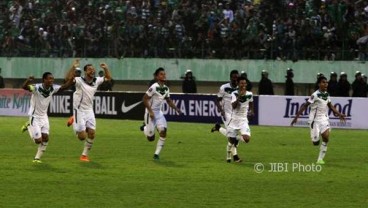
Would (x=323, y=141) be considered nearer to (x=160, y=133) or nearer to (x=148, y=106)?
(x=160, y=133)

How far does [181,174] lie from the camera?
1989cm

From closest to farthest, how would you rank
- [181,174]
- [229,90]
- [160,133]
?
[181,174]
[160,133]
[229,90]

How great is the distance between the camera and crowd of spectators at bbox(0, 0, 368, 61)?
130 ft

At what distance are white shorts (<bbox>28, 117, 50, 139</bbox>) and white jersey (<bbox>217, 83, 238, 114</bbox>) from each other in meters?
4.89

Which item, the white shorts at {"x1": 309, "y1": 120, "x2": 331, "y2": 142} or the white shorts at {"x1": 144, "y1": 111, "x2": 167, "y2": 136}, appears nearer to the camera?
the white shorts at {"x1": 309, "y1": 120, "x2": 331, "y2": 142}

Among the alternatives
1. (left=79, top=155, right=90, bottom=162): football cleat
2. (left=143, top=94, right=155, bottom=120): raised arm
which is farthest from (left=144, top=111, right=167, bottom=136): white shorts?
(left=79, top=155, right=90, bottom=162): football cleat

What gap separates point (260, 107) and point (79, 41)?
41.4 feet

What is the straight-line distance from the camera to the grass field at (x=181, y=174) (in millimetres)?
15852

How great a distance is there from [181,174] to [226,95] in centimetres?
571

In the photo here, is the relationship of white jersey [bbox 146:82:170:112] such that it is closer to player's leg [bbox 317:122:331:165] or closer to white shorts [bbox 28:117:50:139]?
white shorts [bbox 28:117:50:139]

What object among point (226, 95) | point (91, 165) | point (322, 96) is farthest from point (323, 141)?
point (91, 165)

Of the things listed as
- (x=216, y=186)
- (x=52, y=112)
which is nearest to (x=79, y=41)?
(x=52, y=112)

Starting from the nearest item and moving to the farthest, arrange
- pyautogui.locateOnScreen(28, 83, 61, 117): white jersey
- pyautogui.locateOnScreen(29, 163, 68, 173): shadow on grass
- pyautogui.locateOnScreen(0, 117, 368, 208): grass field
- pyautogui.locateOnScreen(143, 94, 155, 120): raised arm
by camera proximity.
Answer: pyautogui.locateOnScreen(0, 117, 368, 208): grass field, pyautogui.locateOnScreen(29, 163, 68, 173): shadow on grass, pyautogui.locateOnScreen(28, 83, 61, 117): white jersey, pyautogui.locateOnScreen(143, 94, 155, 120): raised arm

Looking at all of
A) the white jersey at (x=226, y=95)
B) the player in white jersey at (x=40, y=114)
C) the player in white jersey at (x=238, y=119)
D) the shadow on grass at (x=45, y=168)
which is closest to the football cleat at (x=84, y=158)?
the player in white jersey at (x=40, y=114)
